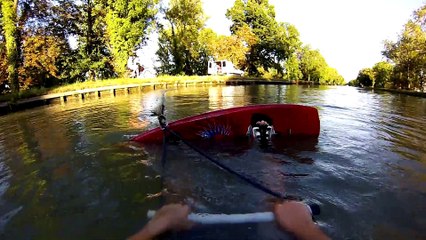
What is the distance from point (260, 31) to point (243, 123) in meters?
56.8

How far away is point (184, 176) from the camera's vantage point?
5539 mm

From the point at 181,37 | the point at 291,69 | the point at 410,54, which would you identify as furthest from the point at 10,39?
the point at 291,69

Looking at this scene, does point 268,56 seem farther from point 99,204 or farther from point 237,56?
point 99,204

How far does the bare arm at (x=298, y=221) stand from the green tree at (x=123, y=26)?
3489 centimetres

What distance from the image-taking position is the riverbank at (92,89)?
61.2ft

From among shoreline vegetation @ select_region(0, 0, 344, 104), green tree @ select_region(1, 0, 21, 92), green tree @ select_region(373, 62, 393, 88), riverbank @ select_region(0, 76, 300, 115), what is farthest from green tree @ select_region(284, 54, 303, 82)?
green tree @ select_region(1, 0, 21, 92)

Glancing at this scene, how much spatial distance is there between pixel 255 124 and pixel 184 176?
2.78m

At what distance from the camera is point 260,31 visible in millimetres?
61500

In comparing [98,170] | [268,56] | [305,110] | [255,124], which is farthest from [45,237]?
[268,56]

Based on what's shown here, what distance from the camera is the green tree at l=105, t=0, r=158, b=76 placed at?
34844 millimetres

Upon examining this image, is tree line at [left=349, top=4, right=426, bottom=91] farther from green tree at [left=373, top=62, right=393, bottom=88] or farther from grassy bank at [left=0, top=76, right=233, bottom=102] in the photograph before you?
grassy bank at [left=0, top=76, right=233, bottom=102]

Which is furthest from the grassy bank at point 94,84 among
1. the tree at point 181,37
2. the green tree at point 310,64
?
the green tree at point 310,64

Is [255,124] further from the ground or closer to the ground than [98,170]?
further from the ground

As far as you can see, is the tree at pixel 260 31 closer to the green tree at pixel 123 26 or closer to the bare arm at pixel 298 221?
the green tree at pixel 123 26
